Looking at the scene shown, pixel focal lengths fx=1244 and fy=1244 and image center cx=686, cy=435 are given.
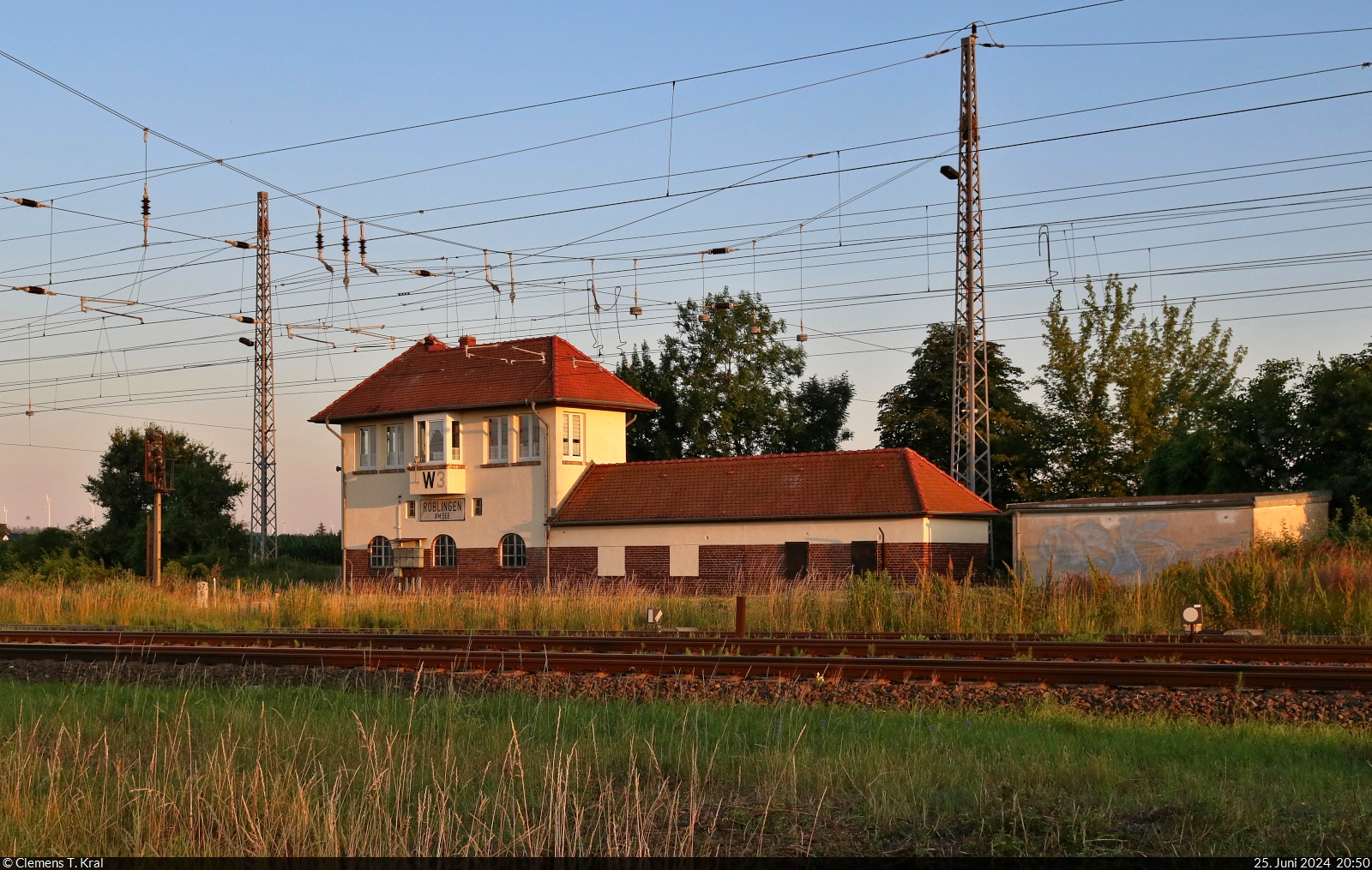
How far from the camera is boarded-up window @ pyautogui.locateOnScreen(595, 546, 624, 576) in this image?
40375 mm

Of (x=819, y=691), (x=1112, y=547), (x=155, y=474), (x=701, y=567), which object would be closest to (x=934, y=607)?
(x=819, y=691)

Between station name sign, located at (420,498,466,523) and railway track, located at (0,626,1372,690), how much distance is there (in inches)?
862

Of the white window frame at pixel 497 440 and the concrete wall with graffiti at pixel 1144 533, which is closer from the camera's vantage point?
the concrete wall with graffiti at pixel 1144 533

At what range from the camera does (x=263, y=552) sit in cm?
4547

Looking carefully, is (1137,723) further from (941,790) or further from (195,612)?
(195,612)

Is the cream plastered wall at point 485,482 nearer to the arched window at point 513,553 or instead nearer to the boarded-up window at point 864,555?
the arched window at point 513,553

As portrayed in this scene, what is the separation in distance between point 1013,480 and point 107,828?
49860mm

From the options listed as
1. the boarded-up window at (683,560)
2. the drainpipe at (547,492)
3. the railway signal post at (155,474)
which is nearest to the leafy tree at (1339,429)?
the boarded-up window at (683,560)

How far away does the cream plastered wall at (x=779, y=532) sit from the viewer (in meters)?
35.8

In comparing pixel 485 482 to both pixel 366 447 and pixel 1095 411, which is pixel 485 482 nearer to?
pixel 366 447

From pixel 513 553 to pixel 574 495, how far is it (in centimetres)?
304

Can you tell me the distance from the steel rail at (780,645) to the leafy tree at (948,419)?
120 ft

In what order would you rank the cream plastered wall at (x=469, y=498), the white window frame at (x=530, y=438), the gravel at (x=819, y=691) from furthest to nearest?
the white window frame at (x=530, y=438), the cream plastered wall at (x=469, y=498), the gravel at (x=819, y=691)

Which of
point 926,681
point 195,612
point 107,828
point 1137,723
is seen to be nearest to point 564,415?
point 195,612
